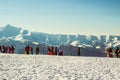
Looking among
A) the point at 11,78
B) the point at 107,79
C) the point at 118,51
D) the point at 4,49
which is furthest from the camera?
the point at 4,49

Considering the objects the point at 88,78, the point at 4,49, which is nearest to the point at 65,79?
the point at 88,78

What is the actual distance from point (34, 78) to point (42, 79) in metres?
0.60

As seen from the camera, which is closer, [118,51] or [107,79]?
[107,79]

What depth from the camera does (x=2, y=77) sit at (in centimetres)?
1822

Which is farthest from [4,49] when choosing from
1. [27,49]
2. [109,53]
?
[109,53]

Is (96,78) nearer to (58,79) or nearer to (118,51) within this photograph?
(58,79)

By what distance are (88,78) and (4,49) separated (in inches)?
1317

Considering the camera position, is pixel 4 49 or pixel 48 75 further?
pixel 4 49

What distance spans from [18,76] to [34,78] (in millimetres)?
1274

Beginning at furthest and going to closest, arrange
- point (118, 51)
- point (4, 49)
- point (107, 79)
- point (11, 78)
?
point (4, 49) → point (118, 51) → point (107, 79) → point (11, 78)

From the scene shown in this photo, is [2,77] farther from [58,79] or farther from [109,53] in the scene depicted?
[109,53]

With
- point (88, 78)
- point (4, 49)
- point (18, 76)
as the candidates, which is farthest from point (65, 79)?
point (4, 49)

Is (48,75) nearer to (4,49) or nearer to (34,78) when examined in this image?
(34,78)

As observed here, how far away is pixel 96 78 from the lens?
1934 centimetres
